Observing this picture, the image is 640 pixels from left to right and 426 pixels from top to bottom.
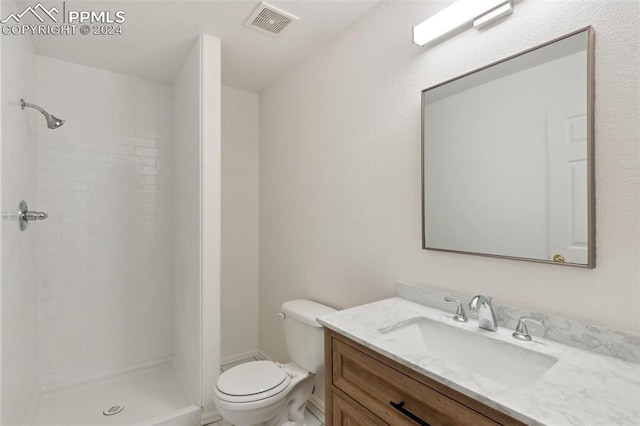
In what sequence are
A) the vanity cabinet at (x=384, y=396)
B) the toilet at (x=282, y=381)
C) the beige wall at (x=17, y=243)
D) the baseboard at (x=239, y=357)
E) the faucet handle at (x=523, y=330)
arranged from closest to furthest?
the vanity cabinet at (x=384, y=396), the faucet handle at (x=523, y=330), the beige wall at (x=17, y=243), the toilet at (x=282, y=381), the baseboard at (x=239, y=357)

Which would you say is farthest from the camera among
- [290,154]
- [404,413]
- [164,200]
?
[164,200]

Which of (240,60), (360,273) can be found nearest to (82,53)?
(240,60)

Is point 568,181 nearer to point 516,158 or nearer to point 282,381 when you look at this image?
point 516,158

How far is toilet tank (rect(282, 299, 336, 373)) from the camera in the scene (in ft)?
5.91

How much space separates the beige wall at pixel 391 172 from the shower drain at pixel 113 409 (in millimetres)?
1069

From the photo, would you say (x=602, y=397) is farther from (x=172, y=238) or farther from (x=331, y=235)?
(x=172, y=238)

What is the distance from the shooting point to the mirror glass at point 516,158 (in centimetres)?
100

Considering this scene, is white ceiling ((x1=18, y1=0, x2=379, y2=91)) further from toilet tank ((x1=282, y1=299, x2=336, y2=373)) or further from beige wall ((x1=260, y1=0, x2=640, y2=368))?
toilet tank ((x1=282, y1=299, x2=336, y2=373))

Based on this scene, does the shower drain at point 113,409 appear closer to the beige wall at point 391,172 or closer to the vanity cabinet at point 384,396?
the beige wall at point 391,172

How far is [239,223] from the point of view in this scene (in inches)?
110

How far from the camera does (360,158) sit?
1.79 metres

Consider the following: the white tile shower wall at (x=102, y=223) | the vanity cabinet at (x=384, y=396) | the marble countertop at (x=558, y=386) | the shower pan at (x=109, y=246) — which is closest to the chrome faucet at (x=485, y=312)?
the marble countertop at (x=558, y=386)

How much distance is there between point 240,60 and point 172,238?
1.53m

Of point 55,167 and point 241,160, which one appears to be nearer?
point 55,167
